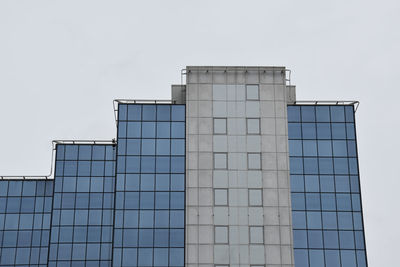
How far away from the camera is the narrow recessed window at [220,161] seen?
249 ft

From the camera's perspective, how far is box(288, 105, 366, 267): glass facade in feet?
241

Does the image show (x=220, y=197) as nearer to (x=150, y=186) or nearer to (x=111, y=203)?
(x=150, y=186)

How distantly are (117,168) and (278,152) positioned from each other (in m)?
18.8

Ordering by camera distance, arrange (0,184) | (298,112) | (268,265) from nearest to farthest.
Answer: (268,265)
(298,112)
(0,184)

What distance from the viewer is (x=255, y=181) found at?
7544 centimetres

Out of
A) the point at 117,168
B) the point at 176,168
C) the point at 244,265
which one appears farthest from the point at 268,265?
the point at 117,168

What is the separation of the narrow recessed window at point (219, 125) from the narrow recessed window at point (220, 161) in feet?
9.17

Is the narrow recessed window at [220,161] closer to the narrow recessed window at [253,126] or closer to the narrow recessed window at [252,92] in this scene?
the narrow recessed window at [253,126]

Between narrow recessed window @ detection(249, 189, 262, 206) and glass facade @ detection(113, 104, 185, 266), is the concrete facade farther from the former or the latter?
glass facade @ detection(113, 104, 185, 266)

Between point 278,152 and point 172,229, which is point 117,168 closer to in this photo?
point 172,229

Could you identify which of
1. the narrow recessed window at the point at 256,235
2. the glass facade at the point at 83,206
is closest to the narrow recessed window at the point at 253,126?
the narrow recessed window at the point at 256,235

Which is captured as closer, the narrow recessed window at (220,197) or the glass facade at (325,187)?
the glass facade at (325,187)

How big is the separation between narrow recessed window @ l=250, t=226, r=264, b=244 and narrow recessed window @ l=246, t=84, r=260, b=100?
616 inches

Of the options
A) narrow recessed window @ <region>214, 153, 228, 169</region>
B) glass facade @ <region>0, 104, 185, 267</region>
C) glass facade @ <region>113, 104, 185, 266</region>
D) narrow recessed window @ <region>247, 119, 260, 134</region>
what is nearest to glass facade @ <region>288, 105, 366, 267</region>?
narrow recessed window @ <region>247, 119, 260, 134</region>
